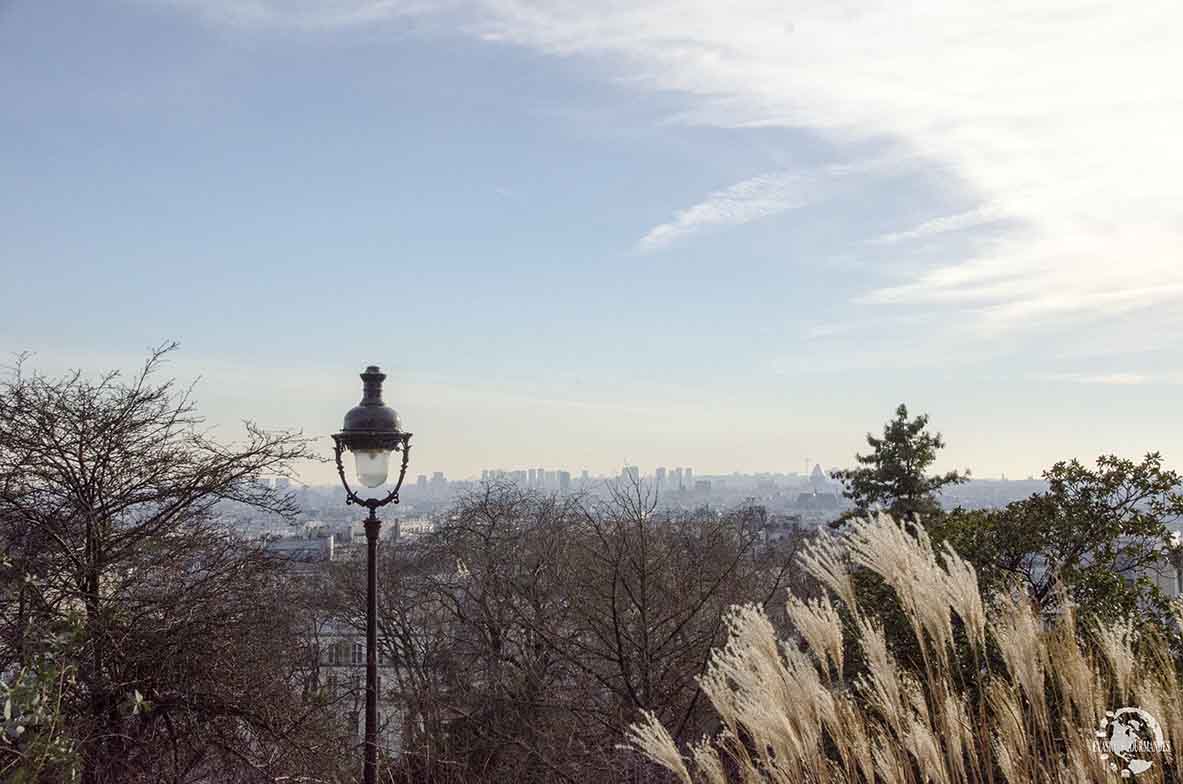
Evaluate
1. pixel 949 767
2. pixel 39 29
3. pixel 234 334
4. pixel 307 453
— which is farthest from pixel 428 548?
pixel 949 767

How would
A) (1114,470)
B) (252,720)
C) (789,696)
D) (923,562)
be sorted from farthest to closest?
1. (1114,470)
2. (252,720)
3. (923,562)
4. (789,696)

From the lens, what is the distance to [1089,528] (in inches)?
277

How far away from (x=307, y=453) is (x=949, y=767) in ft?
19.1

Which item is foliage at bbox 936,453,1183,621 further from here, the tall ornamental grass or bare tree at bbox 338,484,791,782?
the tall ornamental grass

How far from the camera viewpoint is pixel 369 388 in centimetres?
564

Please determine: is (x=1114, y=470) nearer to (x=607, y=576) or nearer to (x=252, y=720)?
(x=607, y=576)

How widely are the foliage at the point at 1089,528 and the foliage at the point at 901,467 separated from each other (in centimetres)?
1700

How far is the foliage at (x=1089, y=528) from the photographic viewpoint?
6.95 metres

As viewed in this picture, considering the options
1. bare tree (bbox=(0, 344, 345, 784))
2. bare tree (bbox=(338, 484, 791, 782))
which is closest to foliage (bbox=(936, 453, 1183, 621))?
Result: bare tree (bbox=(338, 484, 791, 782))

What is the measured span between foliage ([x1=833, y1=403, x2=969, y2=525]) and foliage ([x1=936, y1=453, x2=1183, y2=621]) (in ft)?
55.8
